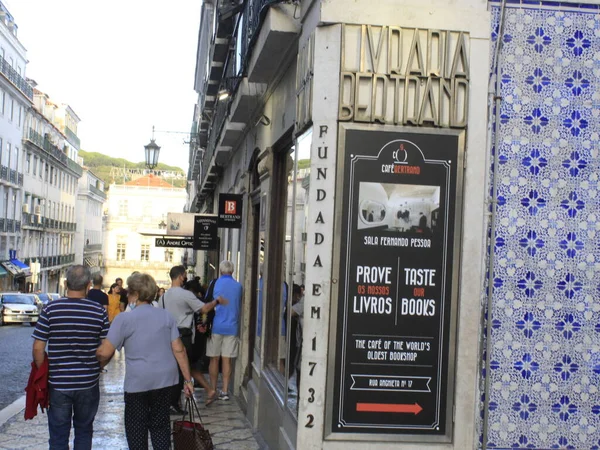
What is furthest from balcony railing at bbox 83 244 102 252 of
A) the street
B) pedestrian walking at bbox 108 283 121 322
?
pedestrian walking at bbox 108 283 121 322

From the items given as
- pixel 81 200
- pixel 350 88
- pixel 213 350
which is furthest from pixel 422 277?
pixel 81 200

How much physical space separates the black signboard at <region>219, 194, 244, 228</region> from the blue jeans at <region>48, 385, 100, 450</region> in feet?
21.6

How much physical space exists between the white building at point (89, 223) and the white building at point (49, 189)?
2.93 m

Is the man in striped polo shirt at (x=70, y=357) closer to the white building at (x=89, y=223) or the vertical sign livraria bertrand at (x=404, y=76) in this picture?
the vertical sign livraria bertrand at (x=404, y=76)

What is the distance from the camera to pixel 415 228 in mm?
6090

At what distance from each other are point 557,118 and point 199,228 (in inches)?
526

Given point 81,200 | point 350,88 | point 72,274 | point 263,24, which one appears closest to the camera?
point 350,88

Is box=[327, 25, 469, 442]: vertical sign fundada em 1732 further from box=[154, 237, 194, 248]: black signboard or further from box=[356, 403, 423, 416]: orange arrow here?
box=[154, 237, 194, 248]: black signboard

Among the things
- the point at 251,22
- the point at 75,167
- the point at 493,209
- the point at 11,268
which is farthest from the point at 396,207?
the point at 75,167

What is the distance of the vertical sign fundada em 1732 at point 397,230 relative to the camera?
6035 mm

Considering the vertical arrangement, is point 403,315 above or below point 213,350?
above

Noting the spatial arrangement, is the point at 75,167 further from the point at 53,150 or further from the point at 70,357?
the point at 70,357

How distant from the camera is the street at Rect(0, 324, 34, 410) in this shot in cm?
1230

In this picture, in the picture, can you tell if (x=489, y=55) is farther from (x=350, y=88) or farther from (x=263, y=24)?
(x=263, y=24)
